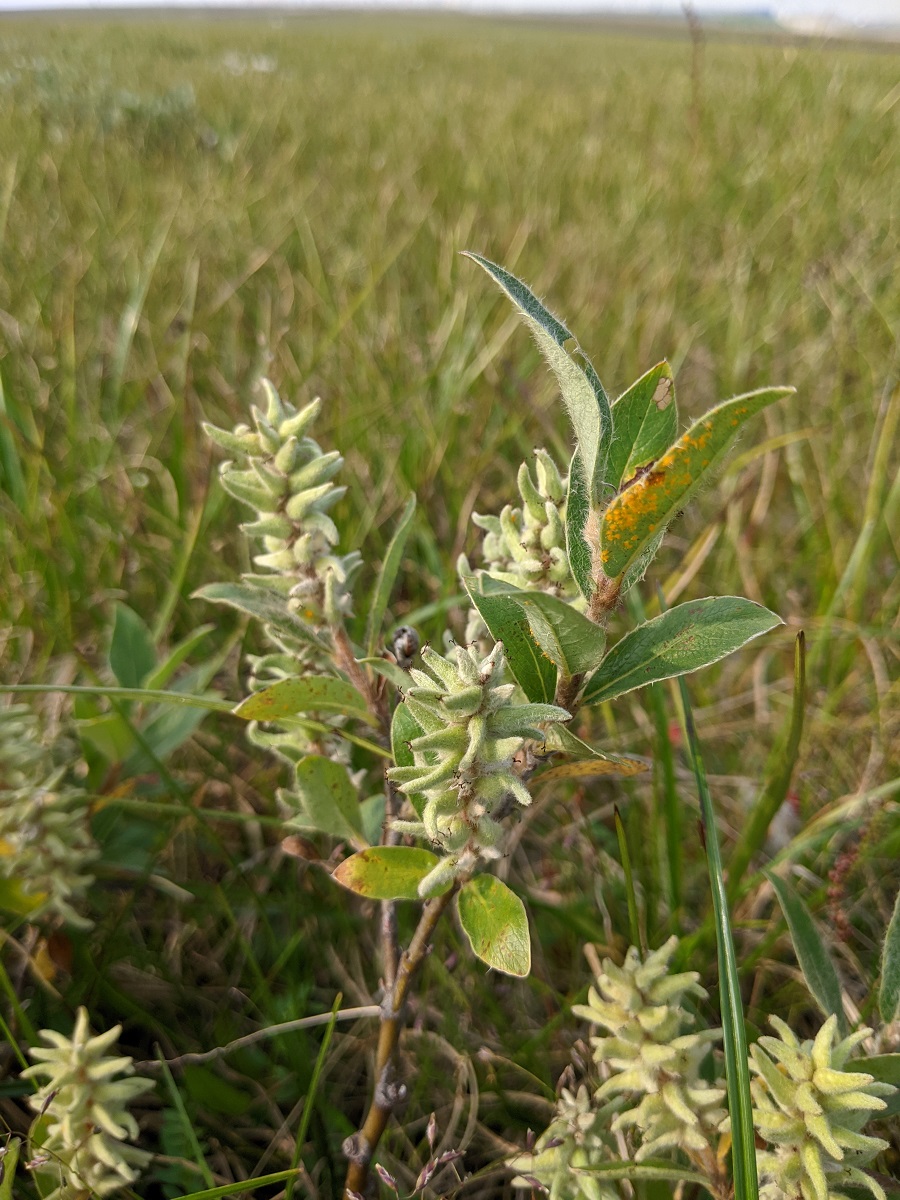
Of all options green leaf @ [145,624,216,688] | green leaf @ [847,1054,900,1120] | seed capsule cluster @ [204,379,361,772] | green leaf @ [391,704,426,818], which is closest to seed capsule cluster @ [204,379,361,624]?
seed capsule cluster @ [204,379,361,772]

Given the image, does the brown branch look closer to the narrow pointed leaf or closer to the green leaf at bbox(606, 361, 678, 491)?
the narrow pointed leaf

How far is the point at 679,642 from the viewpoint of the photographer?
2.08ft

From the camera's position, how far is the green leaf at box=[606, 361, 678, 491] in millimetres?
625

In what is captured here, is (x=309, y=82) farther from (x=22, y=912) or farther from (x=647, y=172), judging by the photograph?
(x=22, y=912)

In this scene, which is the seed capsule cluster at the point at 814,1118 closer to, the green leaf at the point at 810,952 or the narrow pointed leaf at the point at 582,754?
the green leaf at the point at 810,952

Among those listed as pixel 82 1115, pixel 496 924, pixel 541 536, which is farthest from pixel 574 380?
pixel 82 1115

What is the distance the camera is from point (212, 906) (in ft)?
4.37

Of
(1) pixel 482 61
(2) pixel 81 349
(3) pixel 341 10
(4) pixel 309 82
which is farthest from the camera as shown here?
(3) pixel 341 10

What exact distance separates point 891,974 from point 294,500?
2.44ft

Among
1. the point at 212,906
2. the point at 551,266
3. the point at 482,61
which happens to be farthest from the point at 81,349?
the point at 482,61

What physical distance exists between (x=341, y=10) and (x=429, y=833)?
6821 centimetres

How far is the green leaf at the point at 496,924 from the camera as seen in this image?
663 mm

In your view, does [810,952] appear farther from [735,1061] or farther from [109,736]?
[109,736]

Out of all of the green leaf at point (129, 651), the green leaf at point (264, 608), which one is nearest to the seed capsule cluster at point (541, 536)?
the green leaf at point (264, 608)
